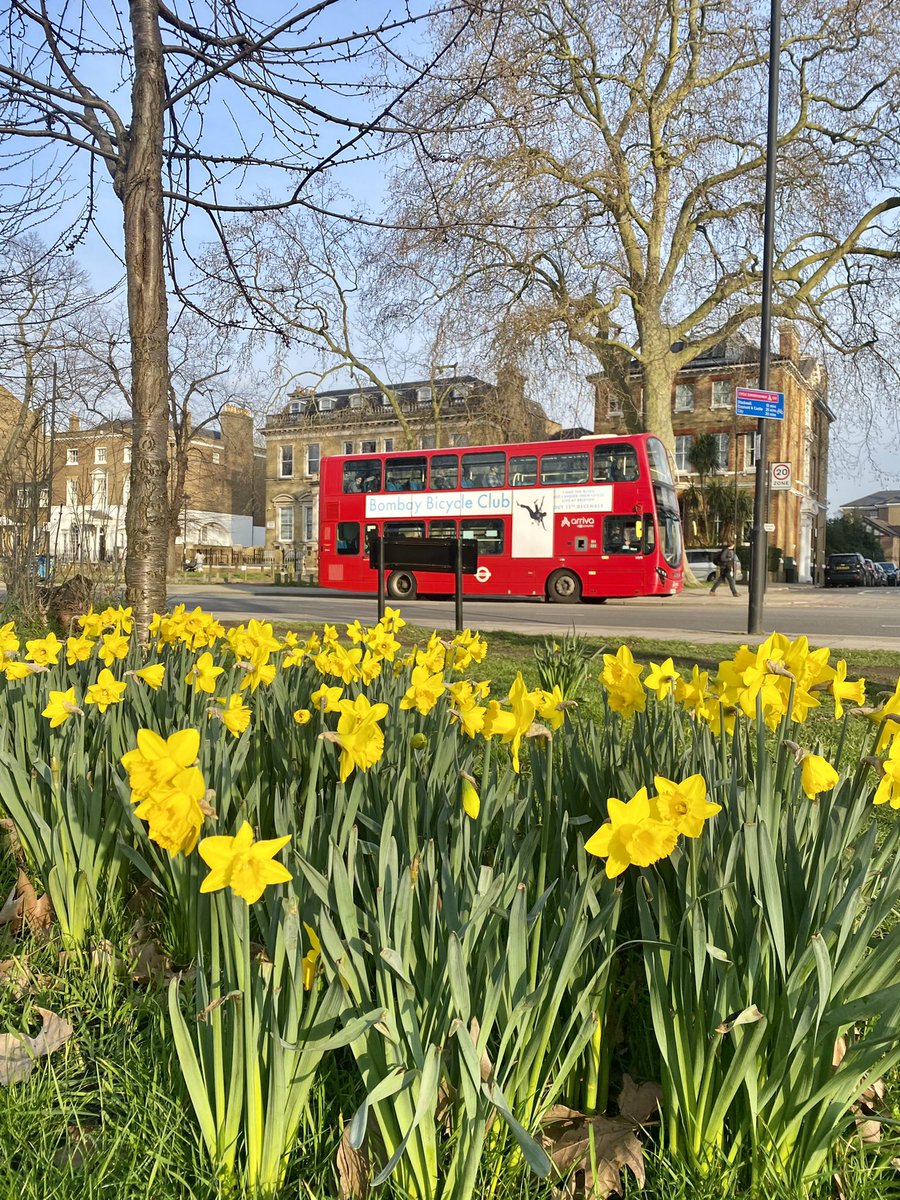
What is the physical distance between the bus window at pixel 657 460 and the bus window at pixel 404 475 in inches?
200

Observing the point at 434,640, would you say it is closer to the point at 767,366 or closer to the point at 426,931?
the point at 426,931

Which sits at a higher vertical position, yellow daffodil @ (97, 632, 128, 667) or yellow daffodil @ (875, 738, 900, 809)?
yellow daffodil @ (97, 632, 128, 667)

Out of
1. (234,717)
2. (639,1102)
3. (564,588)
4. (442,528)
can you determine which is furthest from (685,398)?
(639,1102)

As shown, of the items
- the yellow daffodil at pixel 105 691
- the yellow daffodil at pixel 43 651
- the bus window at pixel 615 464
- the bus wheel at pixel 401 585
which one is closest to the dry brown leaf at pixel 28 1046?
the yellow daffodil at pixel 105 691

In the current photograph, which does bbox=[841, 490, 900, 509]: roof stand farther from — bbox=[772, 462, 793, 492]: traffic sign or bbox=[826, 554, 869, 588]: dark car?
bbox=[772, 462, 793, 492]: traffic sign

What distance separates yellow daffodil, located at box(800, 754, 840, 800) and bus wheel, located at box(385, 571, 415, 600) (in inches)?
723

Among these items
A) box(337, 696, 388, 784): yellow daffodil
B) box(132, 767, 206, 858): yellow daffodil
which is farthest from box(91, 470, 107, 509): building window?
box(132, 767, 206, 858): yellow daffodil

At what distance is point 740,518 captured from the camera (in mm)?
36000

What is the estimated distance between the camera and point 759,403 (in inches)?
414

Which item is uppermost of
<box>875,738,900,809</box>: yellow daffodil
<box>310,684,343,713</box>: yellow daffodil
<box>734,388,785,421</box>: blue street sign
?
<box>734,388,785,421</box>: blue street sign

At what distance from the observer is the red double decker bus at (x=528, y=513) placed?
56.7 feet

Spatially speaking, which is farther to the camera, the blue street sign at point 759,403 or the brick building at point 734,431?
the brick building at point 734,431

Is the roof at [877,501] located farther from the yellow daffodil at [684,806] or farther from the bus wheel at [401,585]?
the yellow daffodil at [684,806]

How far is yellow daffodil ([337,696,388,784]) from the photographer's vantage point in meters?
1.55
